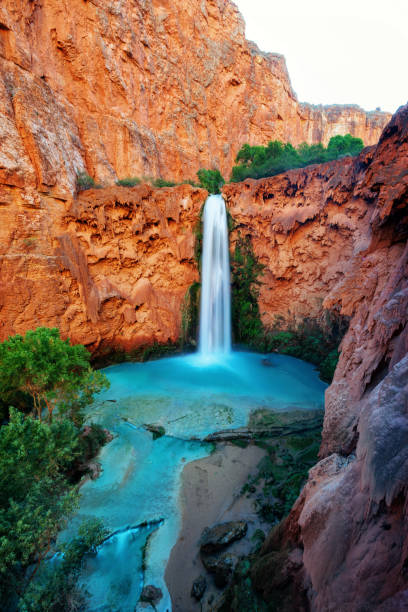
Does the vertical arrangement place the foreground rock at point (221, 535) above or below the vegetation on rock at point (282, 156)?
below

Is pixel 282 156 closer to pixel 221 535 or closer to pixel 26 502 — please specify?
pixel 221 535

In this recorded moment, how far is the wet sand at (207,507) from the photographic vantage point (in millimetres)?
4867

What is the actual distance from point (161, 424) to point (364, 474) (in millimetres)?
8354

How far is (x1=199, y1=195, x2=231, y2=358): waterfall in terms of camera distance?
18359 mm

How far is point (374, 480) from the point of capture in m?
2.33

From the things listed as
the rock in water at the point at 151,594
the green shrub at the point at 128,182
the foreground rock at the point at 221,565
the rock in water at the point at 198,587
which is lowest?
the rock in water at the point at 151,594

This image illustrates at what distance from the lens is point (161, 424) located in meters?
9.84

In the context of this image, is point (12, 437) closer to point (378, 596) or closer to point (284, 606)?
point (284, 606)

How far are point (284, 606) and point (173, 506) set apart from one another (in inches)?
153

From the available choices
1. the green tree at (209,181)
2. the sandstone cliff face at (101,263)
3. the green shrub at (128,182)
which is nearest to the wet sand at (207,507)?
the sandstone cliff face at (101,263)

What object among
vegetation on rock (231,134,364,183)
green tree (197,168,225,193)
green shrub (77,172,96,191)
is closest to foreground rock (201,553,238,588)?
green shrub (77,172,96,191)

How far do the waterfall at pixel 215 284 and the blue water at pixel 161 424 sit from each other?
1.46m

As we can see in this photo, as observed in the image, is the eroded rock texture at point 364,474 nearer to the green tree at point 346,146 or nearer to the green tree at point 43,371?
the green tree at point 43,371

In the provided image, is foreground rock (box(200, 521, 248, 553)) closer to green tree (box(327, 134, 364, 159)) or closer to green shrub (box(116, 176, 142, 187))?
green shrub (box(116, 176, 142, 187))
